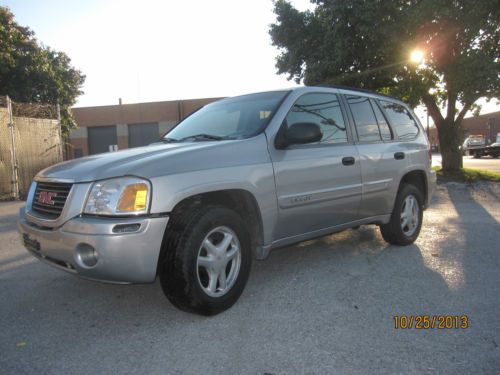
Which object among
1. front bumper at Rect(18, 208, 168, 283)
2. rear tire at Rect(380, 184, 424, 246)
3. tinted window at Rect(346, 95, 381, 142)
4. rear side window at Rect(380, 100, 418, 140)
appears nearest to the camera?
front bumper at Rect(18, 208, 168, 283)

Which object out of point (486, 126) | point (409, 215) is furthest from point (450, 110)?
point (486, 126)

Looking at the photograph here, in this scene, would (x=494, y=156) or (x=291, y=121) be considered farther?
(x=494, y=156)

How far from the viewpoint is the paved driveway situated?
246 cm

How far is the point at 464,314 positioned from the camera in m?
3.08

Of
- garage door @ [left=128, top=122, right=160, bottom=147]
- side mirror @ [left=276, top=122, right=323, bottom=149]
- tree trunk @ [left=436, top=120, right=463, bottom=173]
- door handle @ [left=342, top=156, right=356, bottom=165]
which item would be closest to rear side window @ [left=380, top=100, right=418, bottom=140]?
door handle @ [left=342, top=156, right=356, bottom=165]

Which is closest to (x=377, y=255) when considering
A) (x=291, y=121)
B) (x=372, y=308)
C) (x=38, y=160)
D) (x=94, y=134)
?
(x=372, y=308)

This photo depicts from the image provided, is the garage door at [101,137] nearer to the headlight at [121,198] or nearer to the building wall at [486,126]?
the building wall at [486,126]

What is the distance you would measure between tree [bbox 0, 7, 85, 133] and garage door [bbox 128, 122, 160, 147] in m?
13.7

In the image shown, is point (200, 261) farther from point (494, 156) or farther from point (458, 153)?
point (494, 156)

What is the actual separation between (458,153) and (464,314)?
12.9 meters

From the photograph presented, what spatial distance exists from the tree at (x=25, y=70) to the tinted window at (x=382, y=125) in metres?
16.9

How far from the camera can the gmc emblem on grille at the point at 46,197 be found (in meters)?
3.04

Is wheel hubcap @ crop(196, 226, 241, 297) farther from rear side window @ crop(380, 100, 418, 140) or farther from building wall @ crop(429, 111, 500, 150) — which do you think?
building wall @ crop(429, 111, 500, 150)

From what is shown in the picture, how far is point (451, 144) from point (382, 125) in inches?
442
